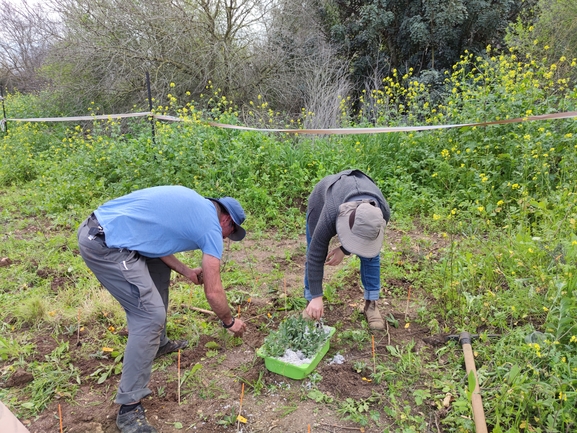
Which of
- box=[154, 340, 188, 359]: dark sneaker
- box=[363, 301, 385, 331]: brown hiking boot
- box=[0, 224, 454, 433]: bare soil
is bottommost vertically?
box=[0, 224, 454, 433]: bare soil

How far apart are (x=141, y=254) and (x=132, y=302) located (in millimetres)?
274

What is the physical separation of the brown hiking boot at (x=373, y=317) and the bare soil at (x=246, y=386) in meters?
0.06

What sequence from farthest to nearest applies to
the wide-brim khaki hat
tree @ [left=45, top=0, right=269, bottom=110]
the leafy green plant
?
tree @ [left=45, top=0, right=269, bottom=110] < the leafy green plant < the wide-brim khaki hat

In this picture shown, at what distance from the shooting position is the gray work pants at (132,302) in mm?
2262

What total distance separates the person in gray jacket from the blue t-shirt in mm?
623

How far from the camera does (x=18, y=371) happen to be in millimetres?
2740

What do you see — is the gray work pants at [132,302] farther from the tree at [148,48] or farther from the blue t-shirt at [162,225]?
the tree at [148,48]

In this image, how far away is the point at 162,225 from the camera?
231cm

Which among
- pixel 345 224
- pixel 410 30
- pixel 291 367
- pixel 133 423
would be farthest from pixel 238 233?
pixel 410 30

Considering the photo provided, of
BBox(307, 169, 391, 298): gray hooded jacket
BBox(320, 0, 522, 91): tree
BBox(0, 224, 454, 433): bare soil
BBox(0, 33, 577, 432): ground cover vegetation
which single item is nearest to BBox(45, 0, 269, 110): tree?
BBox(320, 0, 522, 91): tree

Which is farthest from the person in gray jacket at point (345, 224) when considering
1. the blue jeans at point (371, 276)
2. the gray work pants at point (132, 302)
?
the gray work pants at point (132, 302)

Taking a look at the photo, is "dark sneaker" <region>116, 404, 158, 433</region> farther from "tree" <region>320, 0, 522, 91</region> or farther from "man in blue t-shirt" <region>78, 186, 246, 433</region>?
"tree" <region>320, 0, 522, 91</region>

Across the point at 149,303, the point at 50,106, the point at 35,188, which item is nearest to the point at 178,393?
the point at 149,303

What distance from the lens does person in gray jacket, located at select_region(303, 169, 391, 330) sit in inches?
89.2
